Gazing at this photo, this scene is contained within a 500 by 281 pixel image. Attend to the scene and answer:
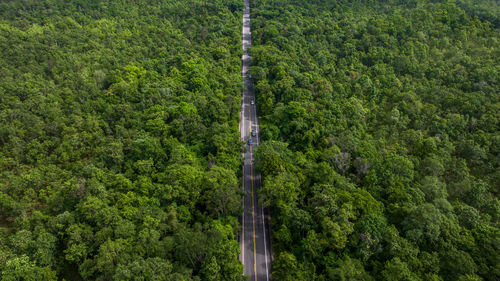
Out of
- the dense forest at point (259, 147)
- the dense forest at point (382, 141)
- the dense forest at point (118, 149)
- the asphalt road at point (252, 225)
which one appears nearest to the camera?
the dense forest at point (118, 149)

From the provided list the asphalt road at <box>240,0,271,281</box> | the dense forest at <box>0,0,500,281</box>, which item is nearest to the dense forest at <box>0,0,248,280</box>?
the dense forest at <box>0,0,500,281</box>

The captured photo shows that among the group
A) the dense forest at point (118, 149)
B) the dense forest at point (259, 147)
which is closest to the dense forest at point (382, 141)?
the dense forest at point (259, 147)

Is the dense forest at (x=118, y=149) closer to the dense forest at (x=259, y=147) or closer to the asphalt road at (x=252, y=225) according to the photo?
the dense forest at (x=259, y=147)

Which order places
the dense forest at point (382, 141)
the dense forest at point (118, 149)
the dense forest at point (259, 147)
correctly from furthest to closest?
the dense forest at point (382, 141) < the dense forest at point (259, 147) < the dense forest at point (118, 149)

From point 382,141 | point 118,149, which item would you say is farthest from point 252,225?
point 382,141

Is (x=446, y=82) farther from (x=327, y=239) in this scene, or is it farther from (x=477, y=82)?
(x=327, y=239)

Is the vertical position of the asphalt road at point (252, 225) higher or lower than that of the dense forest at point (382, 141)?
lower

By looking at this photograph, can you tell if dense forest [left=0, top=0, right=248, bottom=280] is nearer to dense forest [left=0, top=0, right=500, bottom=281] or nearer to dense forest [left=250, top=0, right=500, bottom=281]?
dense forest [left=0, top=0, right=500, bottom=281]
